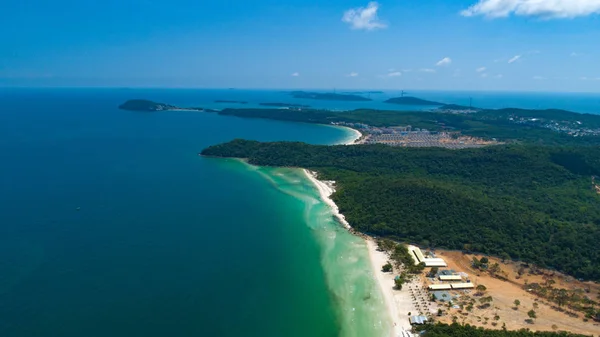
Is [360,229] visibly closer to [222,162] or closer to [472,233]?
[472,233]

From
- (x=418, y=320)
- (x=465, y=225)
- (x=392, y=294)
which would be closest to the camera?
(x=418, y=320)

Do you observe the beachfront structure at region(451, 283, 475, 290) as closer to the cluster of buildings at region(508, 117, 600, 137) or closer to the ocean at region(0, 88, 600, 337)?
the ocean at region(0, 88, 600, 337)

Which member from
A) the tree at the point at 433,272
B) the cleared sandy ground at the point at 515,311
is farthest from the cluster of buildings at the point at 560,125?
the tree at the point at 433,272

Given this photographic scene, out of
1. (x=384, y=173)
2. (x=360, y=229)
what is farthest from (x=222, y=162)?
(x=360, y=229)

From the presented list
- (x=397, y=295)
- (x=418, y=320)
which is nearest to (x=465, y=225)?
(x=397, y=295)

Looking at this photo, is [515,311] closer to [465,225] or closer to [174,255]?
[465,225]

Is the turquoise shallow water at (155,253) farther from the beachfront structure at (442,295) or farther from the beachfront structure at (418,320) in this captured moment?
the beachfront structure at (442,295)
